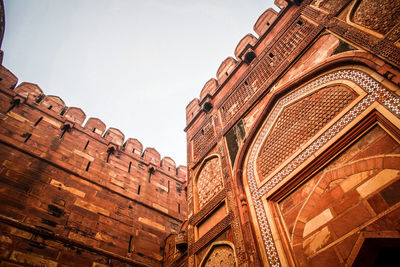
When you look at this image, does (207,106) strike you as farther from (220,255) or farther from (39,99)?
(39,99)

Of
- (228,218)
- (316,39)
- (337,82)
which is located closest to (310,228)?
(228,218)

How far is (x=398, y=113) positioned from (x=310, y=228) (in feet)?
4.92

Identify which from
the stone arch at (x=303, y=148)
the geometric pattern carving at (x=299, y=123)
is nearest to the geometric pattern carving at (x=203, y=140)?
the stone arch at (x=303, y=148)

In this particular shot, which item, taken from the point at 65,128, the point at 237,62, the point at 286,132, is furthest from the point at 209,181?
the point at 65,128

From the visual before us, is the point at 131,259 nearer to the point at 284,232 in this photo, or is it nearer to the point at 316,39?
the point at 284,232

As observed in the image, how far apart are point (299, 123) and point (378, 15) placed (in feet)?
5.40

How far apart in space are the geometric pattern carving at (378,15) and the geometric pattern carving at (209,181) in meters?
3.21

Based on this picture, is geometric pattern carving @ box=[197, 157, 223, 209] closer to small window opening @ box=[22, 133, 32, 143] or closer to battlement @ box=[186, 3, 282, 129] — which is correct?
battlement @ box=[186, 3, 282, 129]

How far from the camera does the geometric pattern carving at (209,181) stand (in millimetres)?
5128

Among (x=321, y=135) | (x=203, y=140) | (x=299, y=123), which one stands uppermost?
(x=203, y=140)

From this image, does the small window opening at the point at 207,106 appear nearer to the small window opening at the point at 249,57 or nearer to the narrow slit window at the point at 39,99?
the small window opening at the point at 249,57

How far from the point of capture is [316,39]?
4574 millimetres

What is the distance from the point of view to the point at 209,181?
17.8ft

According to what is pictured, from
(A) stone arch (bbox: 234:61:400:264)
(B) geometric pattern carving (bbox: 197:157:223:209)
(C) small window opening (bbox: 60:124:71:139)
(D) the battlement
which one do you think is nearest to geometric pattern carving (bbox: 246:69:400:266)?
(A) stone arch (bbox: 234:61:400:264)
